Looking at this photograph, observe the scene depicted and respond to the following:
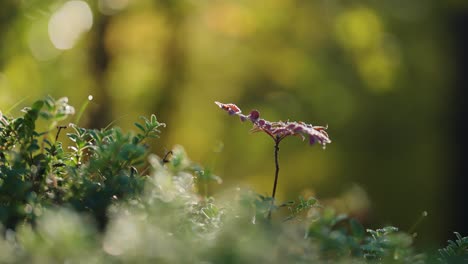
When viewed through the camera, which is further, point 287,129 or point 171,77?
point 171,77

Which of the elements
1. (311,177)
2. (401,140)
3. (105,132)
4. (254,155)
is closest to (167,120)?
(254,155)

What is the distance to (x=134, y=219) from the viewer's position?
43.3 inches

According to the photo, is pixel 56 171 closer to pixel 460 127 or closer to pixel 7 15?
pixel 7 15

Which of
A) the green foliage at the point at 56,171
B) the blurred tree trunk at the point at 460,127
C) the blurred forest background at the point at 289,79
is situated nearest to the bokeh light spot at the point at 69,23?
the blurred forest background at the point at 289,79

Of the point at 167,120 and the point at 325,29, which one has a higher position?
the point at 325,29

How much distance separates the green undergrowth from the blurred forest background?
7.76m

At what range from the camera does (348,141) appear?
12078mm

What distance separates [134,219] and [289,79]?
1001 centimetres

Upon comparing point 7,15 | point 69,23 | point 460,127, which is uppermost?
point 460,127

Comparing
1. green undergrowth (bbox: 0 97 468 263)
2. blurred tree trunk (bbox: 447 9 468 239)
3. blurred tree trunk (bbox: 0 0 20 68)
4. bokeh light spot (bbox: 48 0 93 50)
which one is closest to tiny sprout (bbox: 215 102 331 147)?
green undergrowth (bbox: 0 97 468 263)

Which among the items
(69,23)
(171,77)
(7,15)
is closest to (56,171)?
(7,15)

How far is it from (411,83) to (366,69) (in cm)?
240

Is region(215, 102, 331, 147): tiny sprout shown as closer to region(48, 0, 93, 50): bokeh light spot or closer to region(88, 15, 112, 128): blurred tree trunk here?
region(48, 0, 93, 50): bokeh light spot

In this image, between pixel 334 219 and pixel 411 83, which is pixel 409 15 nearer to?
pixel 411 83
